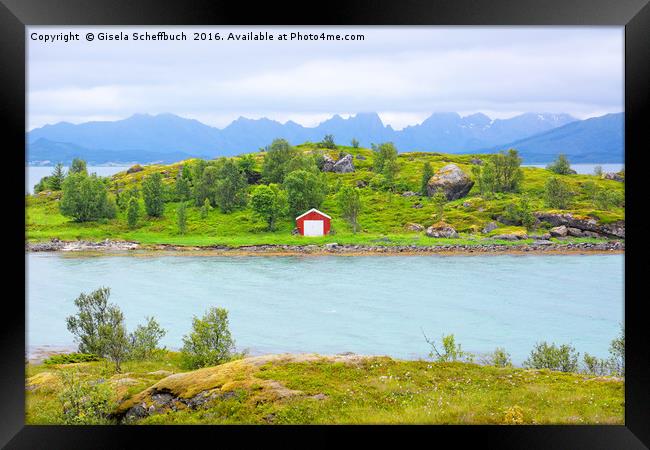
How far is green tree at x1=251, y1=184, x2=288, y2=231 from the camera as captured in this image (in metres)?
9.71

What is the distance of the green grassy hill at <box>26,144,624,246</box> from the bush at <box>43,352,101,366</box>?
2.82m

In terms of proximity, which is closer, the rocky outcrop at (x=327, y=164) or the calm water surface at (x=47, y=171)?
the calm water surface at (x=47, y=171)

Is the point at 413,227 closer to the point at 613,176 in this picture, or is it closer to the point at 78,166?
the point at 613,176

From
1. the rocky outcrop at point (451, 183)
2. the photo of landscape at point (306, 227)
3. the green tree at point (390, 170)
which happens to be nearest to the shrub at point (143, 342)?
the photo of landscape at point (306, 227)

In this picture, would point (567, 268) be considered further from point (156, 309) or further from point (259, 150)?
point (156, 309)

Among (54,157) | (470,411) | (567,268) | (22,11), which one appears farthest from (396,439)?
(54,157)

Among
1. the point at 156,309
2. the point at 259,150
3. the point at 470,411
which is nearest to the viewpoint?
the point at 470,411

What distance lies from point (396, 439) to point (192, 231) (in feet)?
20.0

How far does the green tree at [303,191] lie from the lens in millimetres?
9977

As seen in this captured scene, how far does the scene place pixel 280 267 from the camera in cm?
968

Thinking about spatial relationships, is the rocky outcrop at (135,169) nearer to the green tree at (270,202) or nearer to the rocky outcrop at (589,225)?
the green tree at (270,202)

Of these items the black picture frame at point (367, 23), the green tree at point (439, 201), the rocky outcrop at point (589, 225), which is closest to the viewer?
the black picture frame at point (367, 23)

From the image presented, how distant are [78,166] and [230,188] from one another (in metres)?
2.37

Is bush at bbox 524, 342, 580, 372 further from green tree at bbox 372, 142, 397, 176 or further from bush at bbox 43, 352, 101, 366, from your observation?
green tree at bbox 372, 142, 397, 176
